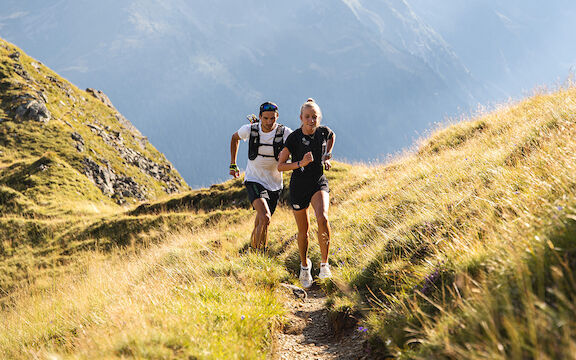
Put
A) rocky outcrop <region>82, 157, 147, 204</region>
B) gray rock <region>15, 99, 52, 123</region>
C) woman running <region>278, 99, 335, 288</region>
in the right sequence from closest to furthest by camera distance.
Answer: woman running <region>278, 99, 335, 288</region> → rocky outcrop <region>82, 157, 147, 204</region> → gray rock <region>15, 99, 52, 123</region>

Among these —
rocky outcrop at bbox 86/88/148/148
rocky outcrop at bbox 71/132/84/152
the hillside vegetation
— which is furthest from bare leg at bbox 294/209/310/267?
rocky outcrop at bbox 86/88/148/148

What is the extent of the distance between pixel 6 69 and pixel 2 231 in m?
41.7

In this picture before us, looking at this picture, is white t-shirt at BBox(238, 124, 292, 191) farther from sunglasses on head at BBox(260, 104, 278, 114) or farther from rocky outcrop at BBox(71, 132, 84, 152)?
rocky outcrop at BBox(71, 132, 84, 152)

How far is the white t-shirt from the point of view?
732 cm

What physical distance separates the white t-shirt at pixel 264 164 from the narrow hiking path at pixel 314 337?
8.63 ft

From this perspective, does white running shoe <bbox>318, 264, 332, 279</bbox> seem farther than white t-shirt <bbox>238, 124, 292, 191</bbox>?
No

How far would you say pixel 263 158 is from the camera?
7387 millimetres

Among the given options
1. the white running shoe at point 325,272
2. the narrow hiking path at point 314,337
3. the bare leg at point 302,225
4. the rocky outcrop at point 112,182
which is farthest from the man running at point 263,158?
the rocky outcrop at point 112,182

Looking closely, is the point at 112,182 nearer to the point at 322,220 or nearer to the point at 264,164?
the point at 264,164

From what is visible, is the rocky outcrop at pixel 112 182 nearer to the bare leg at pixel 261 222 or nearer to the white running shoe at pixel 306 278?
the bare leg at pixel 261 222

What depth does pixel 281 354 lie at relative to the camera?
4.06 meters

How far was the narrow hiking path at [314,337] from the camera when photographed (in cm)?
404

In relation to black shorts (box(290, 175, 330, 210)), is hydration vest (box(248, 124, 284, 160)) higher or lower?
higher

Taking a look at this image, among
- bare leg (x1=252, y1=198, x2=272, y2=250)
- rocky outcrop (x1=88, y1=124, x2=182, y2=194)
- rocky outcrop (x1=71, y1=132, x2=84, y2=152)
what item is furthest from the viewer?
rocky outcrop (x1=88, y1=124, x2=182, y2=194)
